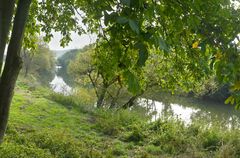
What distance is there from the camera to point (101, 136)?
10.9m

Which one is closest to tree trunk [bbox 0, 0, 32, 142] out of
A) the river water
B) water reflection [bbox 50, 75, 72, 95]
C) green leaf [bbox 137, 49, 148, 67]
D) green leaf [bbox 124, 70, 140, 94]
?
green leaf [bbox 124, 70, 140, 94]

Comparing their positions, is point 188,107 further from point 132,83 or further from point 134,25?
point 134,25

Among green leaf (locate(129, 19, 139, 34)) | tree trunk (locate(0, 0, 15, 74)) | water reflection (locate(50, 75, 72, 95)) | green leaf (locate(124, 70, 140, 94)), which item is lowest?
water reflection (locate(50, 75, 72, 95))

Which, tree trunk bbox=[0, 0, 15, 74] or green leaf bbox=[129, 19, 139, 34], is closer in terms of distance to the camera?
green leaf bbox=[129, 19, 139, 34]

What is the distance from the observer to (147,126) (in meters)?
12.5

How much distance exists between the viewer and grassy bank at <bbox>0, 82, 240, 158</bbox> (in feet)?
25.3

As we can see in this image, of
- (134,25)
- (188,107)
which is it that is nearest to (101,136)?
(134,25)

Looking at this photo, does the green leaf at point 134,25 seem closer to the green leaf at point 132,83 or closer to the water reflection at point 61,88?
the green leaf at point 132,83

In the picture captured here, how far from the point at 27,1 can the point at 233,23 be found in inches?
112

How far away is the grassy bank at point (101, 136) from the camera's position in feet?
25.3

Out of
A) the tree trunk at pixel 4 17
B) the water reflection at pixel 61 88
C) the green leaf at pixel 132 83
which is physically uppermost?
the tree trunk at pixel 4 17

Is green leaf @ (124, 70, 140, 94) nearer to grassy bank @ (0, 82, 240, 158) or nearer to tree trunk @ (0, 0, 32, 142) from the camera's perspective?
tree trunk @ (0, 0, 32, 142)

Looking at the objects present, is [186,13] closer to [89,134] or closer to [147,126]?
[89,134]

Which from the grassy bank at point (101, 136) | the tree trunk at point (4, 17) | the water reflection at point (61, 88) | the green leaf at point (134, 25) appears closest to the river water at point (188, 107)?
the water reflection at point (61, 88)
